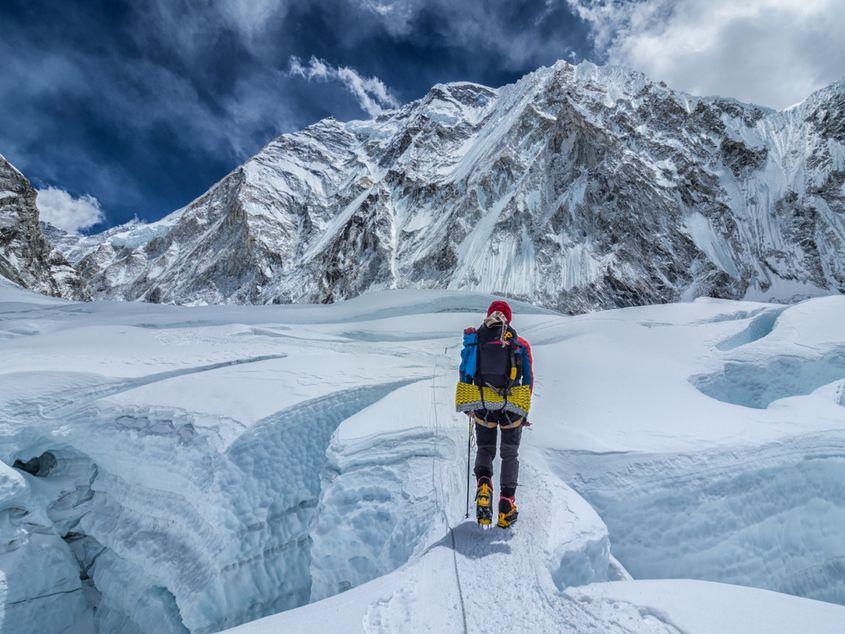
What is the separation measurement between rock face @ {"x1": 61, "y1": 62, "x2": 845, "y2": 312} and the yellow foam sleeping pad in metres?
63.7

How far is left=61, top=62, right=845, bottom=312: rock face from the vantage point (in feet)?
222

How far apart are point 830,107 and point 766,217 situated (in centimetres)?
2516

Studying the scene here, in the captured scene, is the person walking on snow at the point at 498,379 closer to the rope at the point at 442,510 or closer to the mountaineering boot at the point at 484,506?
the mountaineering boot at the point at 484,506

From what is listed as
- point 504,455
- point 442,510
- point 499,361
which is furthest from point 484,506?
point 499,361

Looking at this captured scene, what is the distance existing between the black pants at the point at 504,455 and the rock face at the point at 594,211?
6367 centimetres

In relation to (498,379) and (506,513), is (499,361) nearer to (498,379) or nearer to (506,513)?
(498,379)

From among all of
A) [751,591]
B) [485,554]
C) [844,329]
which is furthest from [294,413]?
[844,329]

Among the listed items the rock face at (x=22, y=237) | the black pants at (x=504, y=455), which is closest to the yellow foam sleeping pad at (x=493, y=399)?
the black pants at (x=504, y=455)

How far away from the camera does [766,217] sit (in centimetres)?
7462

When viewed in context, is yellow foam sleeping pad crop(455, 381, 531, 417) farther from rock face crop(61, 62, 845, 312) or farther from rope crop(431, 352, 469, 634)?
rock face crop(61, 62, 845, 312)

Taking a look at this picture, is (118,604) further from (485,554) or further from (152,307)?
(152,307)

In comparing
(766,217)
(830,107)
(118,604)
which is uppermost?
(830,107)

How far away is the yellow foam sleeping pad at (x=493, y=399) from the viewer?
3.89 meters

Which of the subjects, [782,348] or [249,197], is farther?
[249,197]
